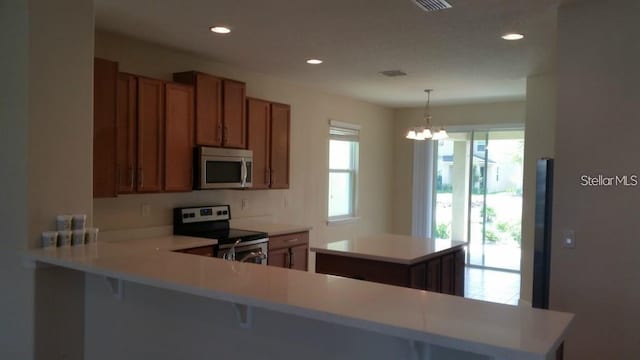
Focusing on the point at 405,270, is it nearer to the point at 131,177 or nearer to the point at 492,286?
the point at 131,177

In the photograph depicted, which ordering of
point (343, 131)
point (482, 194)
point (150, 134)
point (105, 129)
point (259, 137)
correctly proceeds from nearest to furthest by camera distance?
point (105, 129) → point (150, 134) → point (259, 137) → point (343, 131) → point (482, 194)

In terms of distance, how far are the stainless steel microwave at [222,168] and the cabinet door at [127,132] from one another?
656 millimetres

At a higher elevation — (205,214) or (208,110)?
(208,110)

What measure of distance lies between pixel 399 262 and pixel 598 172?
1.38 metres

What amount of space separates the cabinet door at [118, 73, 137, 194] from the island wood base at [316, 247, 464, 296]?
160cm

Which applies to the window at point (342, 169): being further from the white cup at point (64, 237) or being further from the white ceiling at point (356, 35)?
the white cup at point (64, 237)

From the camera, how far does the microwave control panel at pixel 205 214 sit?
4.64 metres

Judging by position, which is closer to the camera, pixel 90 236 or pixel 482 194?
pixel 90 236

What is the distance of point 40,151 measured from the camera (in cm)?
257

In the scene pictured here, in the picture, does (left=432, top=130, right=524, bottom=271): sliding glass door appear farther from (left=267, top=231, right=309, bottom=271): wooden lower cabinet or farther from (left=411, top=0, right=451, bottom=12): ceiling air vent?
(left=411, top=0, right=451, bottom=12): ceiling air vent

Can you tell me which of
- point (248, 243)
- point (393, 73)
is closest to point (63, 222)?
point (248, 243)

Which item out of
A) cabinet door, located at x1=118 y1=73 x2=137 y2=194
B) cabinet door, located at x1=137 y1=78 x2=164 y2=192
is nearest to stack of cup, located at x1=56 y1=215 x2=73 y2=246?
cabinet door, located at x1=118 y1=73 x2=137 y2=194

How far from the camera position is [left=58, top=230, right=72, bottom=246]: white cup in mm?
2664

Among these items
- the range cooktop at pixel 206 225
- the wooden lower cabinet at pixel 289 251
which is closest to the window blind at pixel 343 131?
the wooden lower cabinet at pixel 289 251
